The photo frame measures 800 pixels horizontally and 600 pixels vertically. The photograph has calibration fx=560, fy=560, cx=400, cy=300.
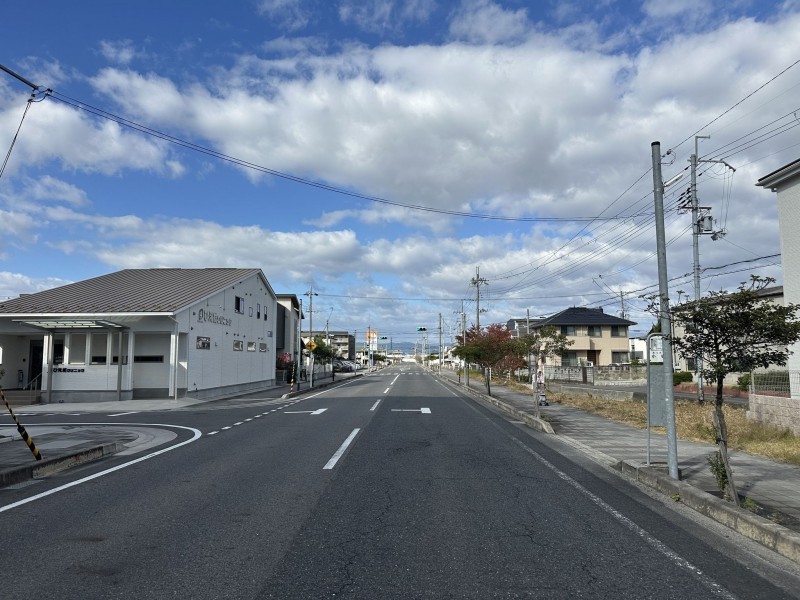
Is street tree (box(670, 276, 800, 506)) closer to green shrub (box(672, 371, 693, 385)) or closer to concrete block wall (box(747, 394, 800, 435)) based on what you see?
concrete block wall (box(747, 394, 800, 435))

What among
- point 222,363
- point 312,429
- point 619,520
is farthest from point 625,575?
point 222,363

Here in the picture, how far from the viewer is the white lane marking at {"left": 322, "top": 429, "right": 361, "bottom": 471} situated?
952cm

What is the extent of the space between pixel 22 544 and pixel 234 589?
8.76ft

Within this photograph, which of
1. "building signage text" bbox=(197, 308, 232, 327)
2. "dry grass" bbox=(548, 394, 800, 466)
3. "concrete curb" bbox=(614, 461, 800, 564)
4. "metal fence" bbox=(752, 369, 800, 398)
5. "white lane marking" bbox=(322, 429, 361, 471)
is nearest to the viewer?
"concrete curb" bbox=(614, 461, 800, 564)

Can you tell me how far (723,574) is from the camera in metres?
4.77

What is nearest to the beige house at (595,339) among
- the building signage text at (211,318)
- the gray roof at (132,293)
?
the gray roof at (132,293)

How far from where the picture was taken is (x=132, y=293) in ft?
99.9

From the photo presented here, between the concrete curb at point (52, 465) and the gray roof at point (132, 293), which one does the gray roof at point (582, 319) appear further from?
the concrete curb at point (52, 465)

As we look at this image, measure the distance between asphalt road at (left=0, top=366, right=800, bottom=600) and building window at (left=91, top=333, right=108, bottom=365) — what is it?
1896cm

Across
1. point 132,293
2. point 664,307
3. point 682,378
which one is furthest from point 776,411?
point 132,293

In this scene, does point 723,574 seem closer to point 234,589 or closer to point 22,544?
point 234,589

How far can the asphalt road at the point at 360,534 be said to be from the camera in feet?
14.6

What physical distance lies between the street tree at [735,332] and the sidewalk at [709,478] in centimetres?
45

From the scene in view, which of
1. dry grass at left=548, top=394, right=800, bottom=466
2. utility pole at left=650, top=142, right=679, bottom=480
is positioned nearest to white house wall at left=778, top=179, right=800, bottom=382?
dry grass at left=548, top=394, right=800, bottom=466
